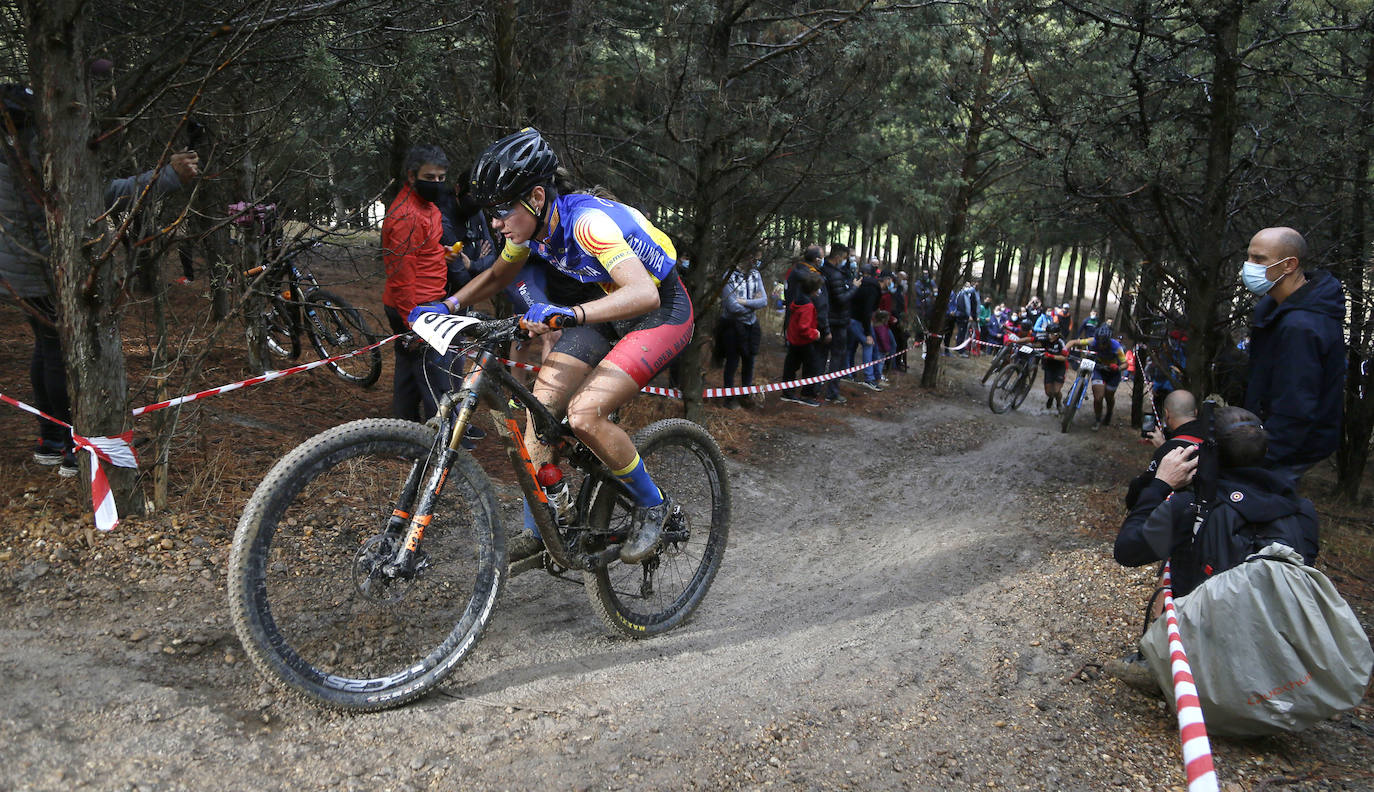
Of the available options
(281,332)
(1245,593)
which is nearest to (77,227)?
(1245,593)

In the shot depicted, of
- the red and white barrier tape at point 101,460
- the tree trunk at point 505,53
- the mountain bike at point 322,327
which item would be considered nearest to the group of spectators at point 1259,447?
the red and white barrier tape at point 101,460

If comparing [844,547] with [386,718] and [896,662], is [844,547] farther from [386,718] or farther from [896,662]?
[386,718]

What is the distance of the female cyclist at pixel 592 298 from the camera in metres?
3.70

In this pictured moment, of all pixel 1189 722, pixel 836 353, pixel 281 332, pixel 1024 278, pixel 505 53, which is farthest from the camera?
pixel 1024 278

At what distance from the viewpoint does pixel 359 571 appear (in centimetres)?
326

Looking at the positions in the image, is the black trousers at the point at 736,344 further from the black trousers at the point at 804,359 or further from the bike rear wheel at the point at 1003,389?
the bike rear wheel at the point at 1003,389

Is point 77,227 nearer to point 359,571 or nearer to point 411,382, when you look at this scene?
point 359,571

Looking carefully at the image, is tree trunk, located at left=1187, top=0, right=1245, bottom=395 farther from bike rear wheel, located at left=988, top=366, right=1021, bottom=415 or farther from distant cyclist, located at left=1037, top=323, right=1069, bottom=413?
distant cyclist, located at left=1037, top=323, right=1069, bottom=413

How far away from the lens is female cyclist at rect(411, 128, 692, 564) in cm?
370

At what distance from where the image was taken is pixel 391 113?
24.8 ft

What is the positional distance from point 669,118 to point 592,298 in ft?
12.0

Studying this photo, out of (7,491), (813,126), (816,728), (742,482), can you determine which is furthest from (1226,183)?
(7,491)

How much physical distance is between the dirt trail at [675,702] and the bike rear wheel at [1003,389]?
1084cm

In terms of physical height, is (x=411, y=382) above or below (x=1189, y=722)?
above
